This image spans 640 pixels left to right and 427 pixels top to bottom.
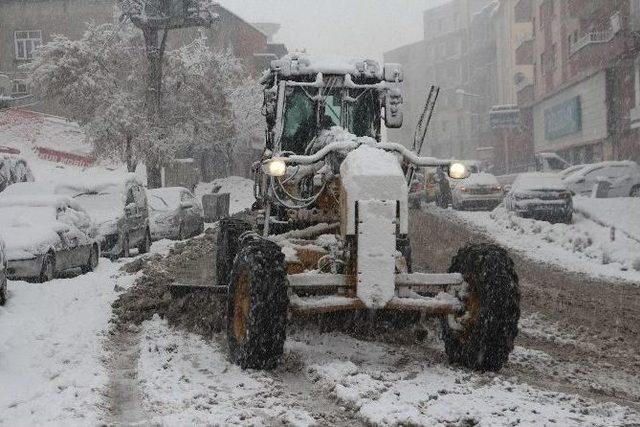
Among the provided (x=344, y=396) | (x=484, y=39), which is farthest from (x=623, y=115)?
(x=484, y=39)

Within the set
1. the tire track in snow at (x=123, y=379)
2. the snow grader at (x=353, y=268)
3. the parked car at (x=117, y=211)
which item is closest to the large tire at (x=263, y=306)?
the snow grader at (x=353, y=268)

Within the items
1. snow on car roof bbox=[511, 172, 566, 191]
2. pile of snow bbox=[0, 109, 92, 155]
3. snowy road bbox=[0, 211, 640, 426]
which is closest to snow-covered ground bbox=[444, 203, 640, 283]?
snow on car roof bbox=[511, 172, 566, 191]

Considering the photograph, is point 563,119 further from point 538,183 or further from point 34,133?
point 34,133

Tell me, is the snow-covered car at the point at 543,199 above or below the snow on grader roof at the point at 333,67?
below

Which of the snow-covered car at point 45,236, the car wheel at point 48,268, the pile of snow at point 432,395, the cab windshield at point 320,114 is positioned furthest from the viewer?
the car wheel at point 48,268

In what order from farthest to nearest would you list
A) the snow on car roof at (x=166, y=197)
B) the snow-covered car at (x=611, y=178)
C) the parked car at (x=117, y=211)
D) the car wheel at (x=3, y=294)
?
the snow-covered car at (x=611, y=178), the snow on car roof at (x=166, y=197), the parked car at (x=117, y=211), the car wheel at (x=3, y=294)

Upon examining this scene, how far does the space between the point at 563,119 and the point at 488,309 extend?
125 feet

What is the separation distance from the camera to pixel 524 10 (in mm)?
54562

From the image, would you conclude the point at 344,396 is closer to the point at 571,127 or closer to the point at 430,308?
the point at 430,308

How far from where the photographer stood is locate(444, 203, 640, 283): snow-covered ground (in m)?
15.7

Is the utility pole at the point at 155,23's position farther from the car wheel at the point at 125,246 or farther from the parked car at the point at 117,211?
the car wheel at the point at 125,246

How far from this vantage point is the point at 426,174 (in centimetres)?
3219

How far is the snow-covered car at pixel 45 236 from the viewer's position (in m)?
12.6

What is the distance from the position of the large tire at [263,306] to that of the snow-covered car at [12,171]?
66.3ft
